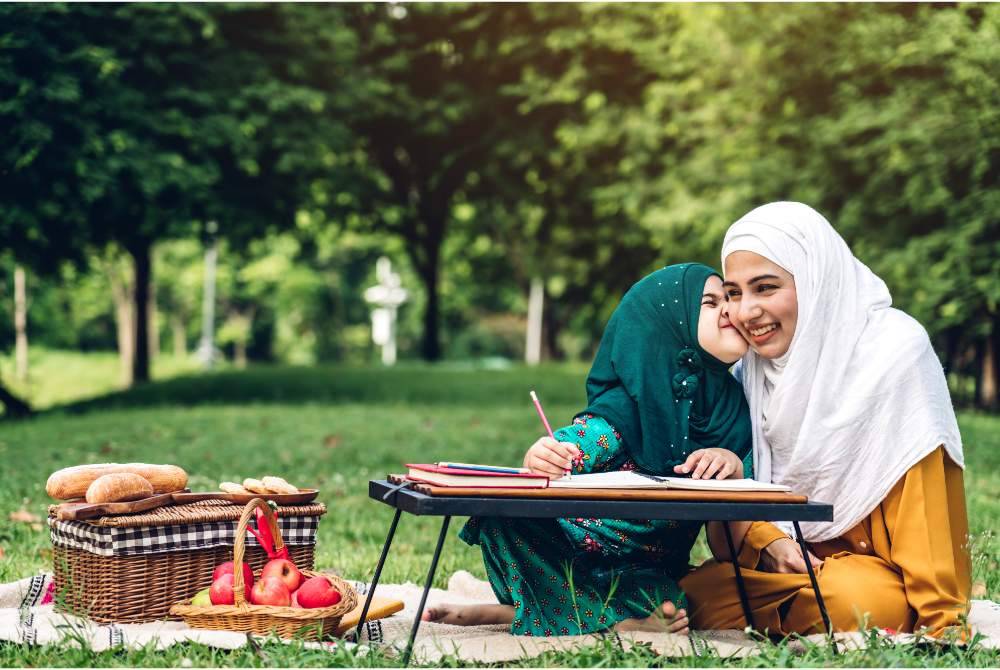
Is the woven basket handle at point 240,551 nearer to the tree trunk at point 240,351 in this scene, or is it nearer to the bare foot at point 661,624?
the bare foot at point 661,624

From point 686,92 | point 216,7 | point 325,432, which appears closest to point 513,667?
point 325,432

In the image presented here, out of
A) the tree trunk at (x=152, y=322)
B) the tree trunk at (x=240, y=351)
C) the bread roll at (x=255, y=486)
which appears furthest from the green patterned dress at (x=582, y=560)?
the tree trunk at (x=240, y=351)

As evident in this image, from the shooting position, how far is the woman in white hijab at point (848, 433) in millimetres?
3564

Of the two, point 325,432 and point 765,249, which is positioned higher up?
point 765,249

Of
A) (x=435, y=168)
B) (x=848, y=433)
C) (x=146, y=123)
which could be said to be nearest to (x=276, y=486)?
(x=848, y=433)

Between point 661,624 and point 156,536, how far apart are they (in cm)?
174

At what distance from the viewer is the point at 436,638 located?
12.2 feet

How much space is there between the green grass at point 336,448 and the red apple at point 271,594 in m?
0.23

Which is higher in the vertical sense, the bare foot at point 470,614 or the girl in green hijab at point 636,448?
the girl in green hijab at point 636,448

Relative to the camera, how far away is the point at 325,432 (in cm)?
1138

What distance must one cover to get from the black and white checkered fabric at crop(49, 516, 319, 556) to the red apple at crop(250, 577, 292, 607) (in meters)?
0.33

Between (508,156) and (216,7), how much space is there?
8.46m

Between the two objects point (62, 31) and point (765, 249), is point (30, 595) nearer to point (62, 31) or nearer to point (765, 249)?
point (765, 249)

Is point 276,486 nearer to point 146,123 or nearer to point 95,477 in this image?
point 95,477
